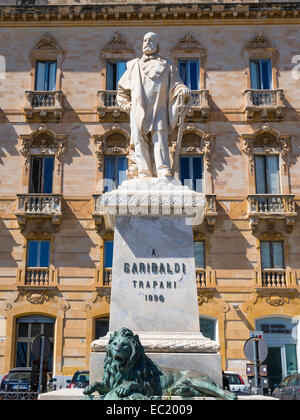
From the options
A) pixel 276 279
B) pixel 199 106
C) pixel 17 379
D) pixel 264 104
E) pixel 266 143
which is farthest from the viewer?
pixel 264 104

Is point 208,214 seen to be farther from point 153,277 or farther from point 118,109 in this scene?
point 153,277

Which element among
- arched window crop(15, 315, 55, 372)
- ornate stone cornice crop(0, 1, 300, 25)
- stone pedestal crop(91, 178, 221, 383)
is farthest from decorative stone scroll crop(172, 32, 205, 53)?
stone pedestal crop(91, 178, 221, 383)

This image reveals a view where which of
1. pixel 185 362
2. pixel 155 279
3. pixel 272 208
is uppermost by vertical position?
pixel 272 208

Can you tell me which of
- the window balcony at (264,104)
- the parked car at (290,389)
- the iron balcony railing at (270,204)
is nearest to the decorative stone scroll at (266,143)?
the window balcony at (264,104)

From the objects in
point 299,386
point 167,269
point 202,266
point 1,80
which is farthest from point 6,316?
point 167,269

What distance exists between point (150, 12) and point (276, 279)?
48.1 feet

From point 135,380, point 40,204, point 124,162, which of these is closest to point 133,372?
point 135,380

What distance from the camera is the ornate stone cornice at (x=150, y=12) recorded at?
28.0 m

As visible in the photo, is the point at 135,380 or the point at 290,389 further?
the point at 290,389

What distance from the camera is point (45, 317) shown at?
25344 mm

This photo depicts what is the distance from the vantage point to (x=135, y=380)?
6.20 m

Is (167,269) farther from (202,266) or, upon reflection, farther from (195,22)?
(195,22)

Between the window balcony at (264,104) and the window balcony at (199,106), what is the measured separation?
1964 mm

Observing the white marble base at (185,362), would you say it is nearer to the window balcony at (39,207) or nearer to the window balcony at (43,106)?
the window balcony at (39,207)
